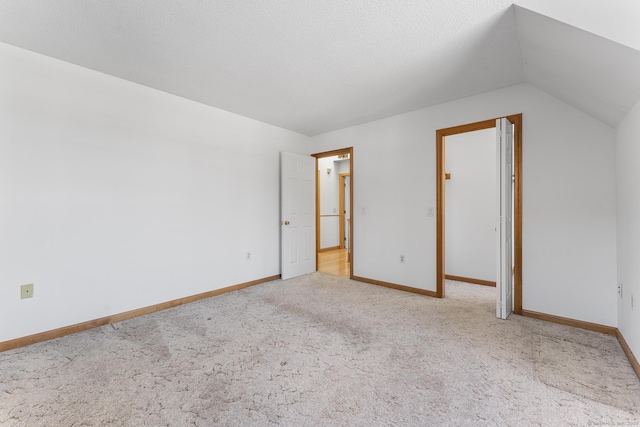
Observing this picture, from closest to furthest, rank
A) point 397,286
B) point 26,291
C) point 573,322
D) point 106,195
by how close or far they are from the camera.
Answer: point 26,291 < point 573,322 < point 106,195 < point 397,286

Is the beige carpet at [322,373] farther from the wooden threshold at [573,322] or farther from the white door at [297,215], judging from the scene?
the white door at [297,215]

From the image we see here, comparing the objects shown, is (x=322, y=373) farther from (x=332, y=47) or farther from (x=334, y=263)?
(x=334, y=263)

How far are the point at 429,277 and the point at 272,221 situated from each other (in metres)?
2.37

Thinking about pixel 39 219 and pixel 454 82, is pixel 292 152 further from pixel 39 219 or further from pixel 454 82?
pixel 39 219

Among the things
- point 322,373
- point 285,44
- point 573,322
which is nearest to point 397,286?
point 573,322

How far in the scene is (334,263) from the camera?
18.3ft

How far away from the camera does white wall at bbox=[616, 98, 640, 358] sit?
5.88 feet

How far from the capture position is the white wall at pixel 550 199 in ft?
8.01

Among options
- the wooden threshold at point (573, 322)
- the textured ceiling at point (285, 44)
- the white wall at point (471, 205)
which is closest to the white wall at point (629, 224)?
the wooden threshold at point (573, 322)

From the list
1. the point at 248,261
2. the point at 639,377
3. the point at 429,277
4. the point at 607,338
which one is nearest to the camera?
the point at 639,377

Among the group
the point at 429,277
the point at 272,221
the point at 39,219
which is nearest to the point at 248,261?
the point at 272,221

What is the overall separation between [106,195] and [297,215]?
2525 millimetres

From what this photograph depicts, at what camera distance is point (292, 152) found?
15.0 ft

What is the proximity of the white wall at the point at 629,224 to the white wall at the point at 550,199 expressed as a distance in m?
0.15
